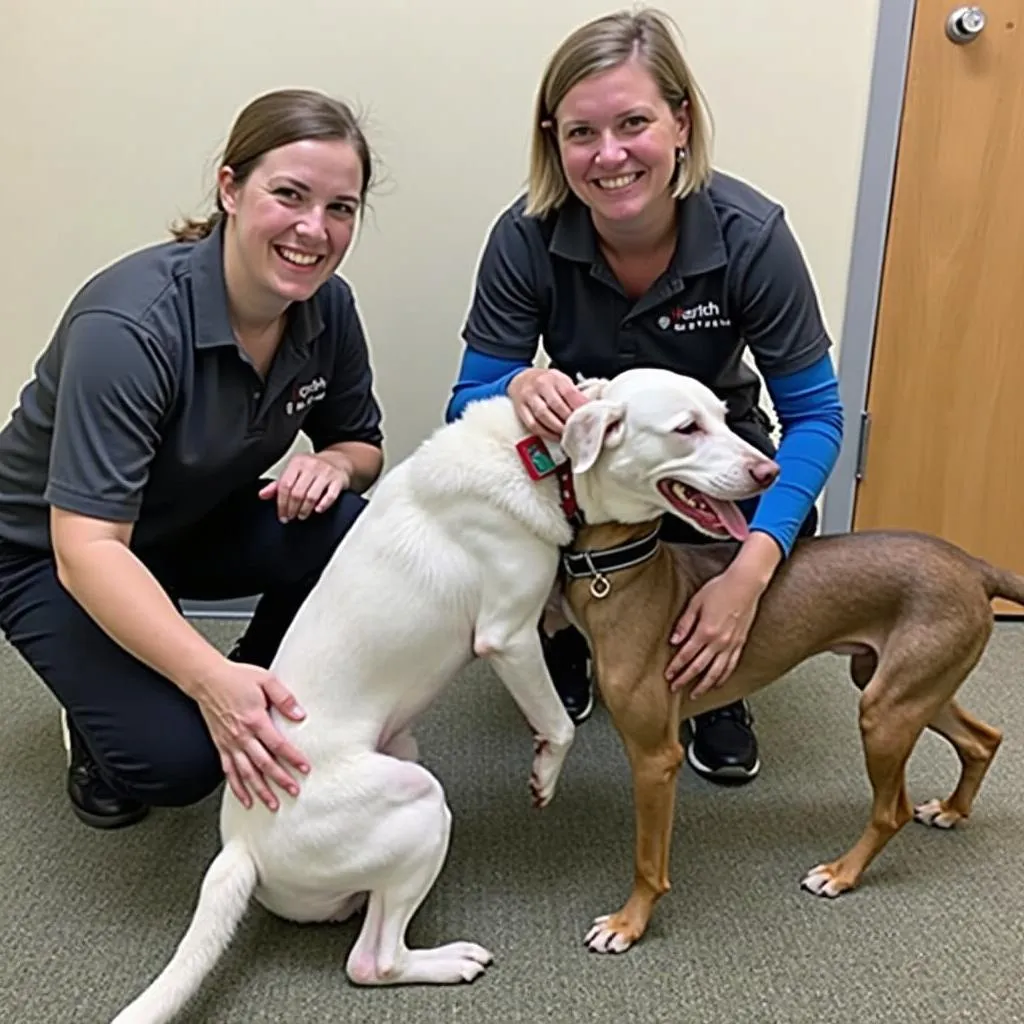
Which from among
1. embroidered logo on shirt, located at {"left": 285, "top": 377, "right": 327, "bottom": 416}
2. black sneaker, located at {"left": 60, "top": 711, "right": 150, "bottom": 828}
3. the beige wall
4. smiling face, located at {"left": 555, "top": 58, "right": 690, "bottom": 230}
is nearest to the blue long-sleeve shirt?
embroidered logo on shirt, located at {"left": 285, "top": 377, "right": 327, "bottom": 416}

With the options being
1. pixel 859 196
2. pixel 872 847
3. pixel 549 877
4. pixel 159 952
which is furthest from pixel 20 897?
pixel 859 196

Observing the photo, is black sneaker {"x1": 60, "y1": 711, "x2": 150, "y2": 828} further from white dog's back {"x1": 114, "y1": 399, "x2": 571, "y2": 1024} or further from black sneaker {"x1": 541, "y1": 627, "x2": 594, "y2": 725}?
black sneaker {"x1": 541, "y1": 627, "x2": 594, "y2": 725}

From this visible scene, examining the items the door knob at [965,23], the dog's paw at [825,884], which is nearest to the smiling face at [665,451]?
the dog's paw at [825,884]

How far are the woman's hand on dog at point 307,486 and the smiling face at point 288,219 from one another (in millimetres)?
364

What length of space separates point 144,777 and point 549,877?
68 centimetres

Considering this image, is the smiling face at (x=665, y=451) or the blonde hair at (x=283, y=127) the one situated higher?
the blonde hair at (x=283, y=127)

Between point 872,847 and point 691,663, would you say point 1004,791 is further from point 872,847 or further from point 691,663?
point 691,663

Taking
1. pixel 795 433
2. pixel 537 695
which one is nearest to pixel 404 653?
pixel 537 695

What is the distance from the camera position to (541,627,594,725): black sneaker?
2361 mm

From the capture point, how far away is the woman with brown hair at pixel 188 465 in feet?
4.93

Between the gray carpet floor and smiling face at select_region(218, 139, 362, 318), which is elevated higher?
smiling face at select_region(218, 139, 362, 318)

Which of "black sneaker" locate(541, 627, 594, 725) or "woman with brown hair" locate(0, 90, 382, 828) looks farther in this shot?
"black sneaker" locate(541, 627, 594, 725)

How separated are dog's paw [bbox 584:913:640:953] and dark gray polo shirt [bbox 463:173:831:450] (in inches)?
36.7

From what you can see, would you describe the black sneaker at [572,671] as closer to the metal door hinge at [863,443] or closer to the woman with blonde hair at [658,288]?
the woman with blonde hair at [658,288]
